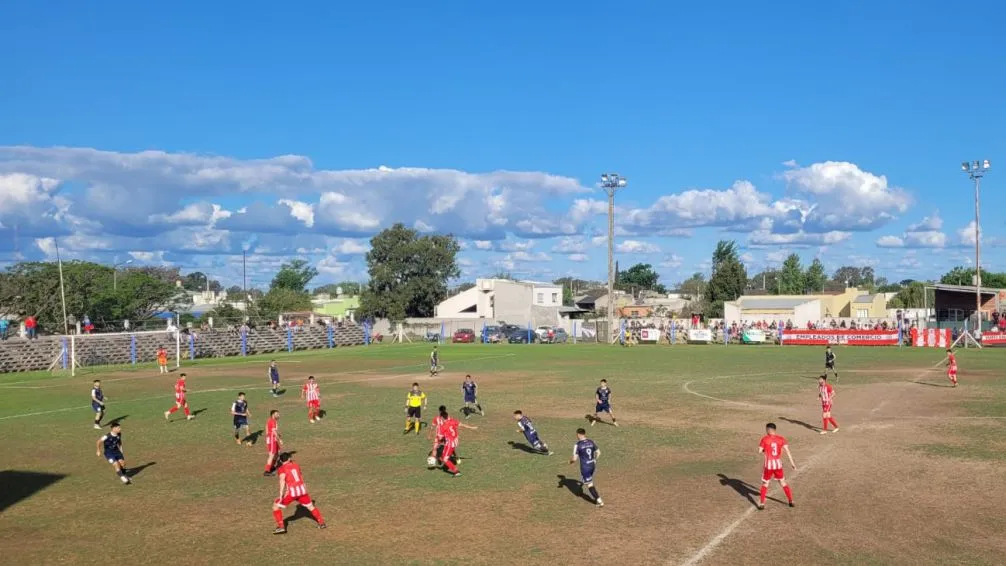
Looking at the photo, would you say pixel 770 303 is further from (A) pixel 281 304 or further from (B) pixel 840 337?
(A) pixel 281 304

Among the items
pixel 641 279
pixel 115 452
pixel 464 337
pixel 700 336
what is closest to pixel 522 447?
pixel 115 452

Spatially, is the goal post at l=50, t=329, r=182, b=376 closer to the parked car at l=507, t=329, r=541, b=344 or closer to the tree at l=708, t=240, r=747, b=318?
the parked car at l=507, t=329, r=541, b=344

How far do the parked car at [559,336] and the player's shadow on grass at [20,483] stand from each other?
210 feet

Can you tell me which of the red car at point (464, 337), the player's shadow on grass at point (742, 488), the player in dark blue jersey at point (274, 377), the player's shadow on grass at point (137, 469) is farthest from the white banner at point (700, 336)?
the player's shadow on grass at point (137, 469)

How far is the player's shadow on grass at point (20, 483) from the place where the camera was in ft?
63.3

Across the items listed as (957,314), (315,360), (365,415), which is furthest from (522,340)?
(365,415)

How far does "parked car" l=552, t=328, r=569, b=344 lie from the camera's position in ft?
273

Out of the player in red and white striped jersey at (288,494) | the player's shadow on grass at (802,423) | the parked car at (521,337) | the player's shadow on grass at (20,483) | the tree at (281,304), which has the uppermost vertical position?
the tree at (281,304)

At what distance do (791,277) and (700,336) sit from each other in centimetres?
6349

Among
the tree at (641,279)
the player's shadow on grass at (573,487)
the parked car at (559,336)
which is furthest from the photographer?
the tree at (641,279)

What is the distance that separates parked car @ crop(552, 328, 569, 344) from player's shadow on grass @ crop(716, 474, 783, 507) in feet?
207

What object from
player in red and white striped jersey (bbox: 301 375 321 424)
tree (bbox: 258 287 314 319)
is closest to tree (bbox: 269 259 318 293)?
tree (bbox: 258 287 314 319)

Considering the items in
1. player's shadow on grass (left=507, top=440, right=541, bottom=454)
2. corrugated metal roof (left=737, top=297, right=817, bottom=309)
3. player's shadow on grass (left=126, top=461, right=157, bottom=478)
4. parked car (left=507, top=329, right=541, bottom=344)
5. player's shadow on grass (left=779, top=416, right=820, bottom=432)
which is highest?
corrugated metal roof (left=737, top=297, right=817, bottom=309)

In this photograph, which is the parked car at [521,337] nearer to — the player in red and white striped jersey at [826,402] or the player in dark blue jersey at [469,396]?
the player in dark blue jersey at [469,396]
